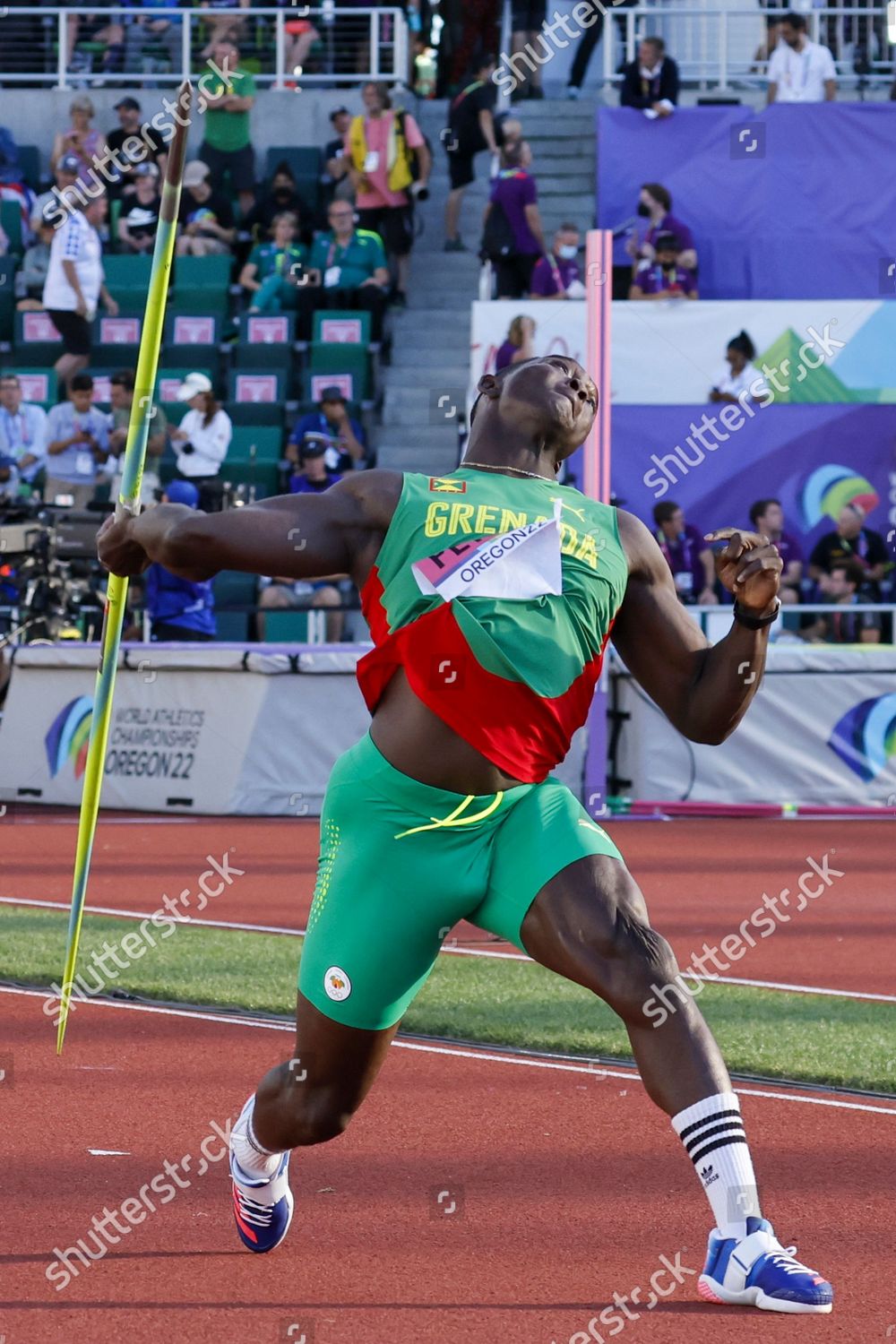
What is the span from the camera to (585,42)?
70.3 ft

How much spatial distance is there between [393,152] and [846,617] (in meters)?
6.99

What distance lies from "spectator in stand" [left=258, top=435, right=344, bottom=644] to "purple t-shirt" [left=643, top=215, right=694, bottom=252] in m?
3.65

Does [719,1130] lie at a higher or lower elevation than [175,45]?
lower

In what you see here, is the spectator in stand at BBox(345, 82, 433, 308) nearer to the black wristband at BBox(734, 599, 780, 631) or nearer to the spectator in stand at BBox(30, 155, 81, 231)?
the spectator in stand at BBox(30, 155, 81, 231)

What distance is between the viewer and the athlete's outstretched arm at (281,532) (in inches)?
151

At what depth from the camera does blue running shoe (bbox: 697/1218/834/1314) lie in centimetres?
366

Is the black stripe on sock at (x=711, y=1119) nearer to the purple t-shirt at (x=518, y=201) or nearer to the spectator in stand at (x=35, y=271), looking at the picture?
the purple t-shirt at (x=518, y=201)

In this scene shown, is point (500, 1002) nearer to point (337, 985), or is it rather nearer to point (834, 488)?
point (337, 985)

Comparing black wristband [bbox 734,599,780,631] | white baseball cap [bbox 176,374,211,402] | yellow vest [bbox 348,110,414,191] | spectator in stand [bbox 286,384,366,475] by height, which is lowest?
spectator in stand [bbox 286,384,366,475]

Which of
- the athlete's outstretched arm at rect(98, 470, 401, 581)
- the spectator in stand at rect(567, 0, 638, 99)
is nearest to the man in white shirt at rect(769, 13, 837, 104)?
the spectator in stand at rect(567, 0, 638, 99)

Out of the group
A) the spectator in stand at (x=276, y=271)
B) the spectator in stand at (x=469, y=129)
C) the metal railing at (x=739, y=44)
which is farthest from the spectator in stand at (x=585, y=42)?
the spectator in stand at (x=276, y=271)

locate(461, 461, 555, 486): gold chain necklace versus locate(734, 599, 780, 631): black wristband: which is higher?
locate(461, 461, 555, 486): gold chain necklace

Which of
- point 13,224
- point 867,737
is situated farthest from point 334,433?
point 867,737

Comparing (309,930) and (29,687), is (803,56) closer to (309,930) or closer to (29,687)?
(29,687)
